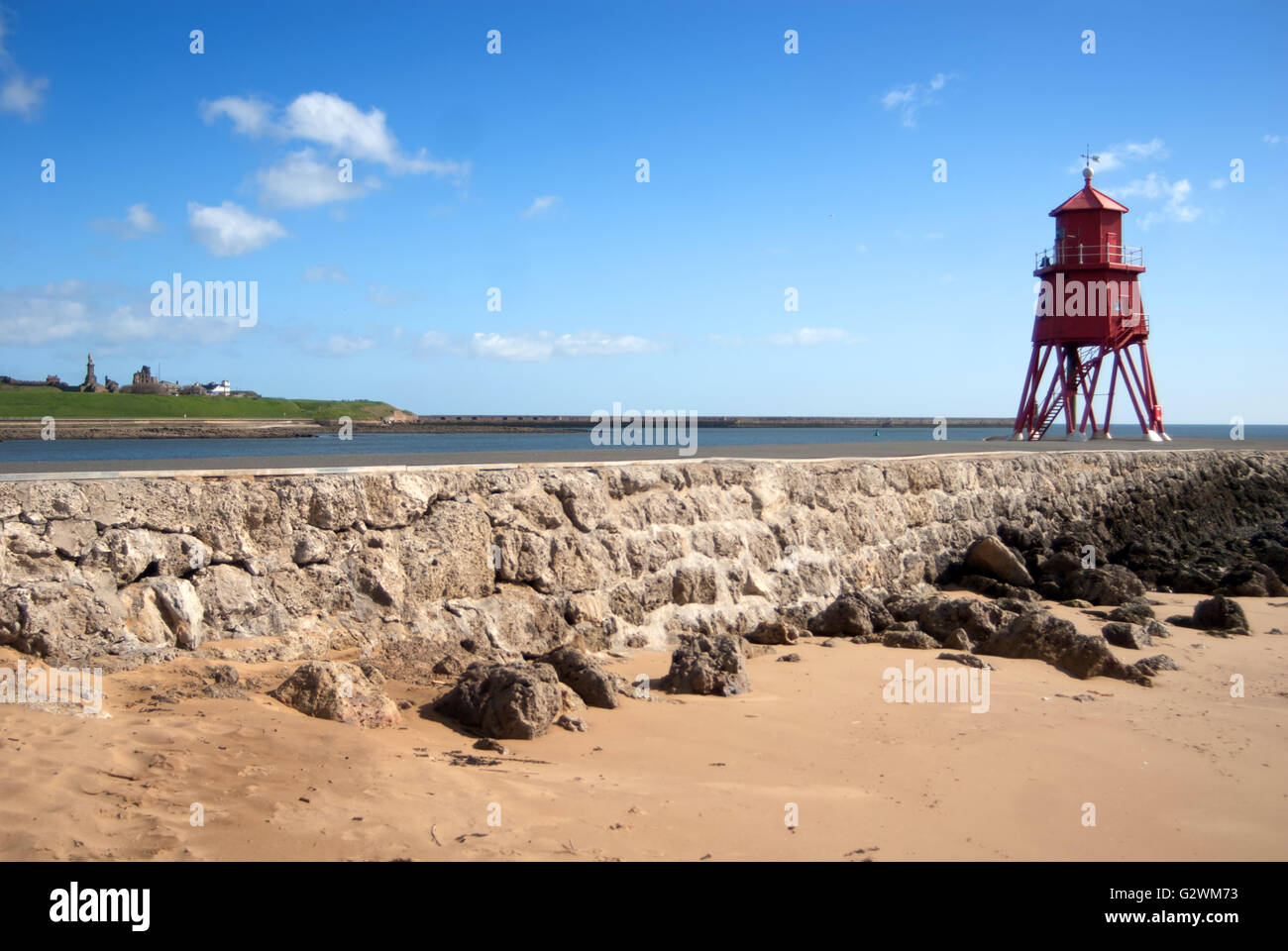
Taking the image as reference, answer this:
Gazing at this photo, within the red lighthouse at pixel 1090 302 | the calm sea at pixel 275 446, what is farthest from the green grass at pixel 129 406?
the red lighthouse at pixel 1090 302

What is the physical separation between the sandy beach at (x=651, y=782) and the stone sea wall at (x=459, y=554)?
1.32 feet

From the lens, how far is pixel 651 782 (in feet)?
15.4

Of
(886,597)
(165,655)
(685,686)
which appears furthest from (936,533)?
(165,655)

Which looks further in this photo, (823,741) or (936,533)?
(936,533)

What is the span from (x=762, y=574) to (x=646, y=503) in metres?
1.34

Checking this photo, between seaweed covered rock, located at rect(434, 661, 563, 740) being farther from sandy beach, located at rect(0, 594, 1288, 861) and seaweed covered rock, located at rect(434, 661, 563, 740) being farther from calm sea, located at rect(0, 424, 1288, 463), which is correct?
calm sea, located at rect(0, 424, 1288, 463)

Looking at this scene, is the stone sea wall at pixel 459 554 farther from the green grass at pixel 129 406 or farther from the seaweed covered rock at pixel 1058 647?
the green grass at pixel 129 406

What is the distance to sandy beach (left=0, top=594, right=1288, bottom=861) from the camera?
144 inches

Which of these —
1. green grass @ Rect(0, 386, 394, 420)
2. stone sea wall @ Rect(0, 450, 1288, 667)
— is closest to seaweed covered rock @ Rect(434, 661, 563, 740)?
stone sea wall @ Rect(0, 450, 1288, 667)

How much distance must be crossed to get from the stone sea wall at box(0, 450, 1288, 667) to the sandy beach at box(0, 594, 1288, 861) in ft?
1.32

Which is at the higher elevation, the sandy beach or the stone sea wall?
the stone sea wall
